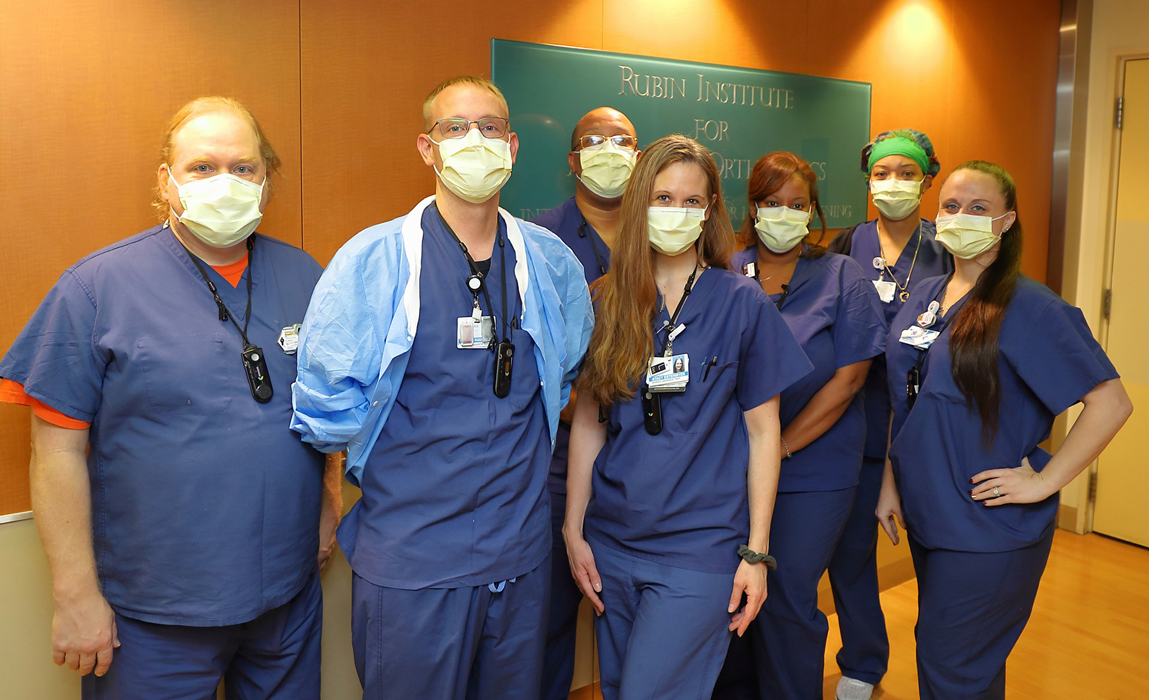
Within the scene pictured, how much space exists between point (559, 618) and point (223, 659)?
99 centimetres

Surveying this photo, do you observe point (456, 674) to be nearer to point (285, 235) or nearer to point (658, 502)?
point (658, 502)

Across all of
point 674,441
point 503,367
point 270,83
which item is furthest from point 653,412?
point 270,83

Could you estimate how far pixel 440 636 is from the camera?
1.74 metres

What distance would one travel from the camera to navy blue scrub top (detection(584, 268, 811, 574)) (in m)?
1.90

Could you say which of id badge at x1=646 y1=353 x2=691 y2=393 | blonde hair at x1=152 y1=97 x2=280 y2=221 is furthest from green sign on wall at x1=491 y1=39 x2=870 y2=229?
id badge at x1=646 y1=353 x2=691 y2=393

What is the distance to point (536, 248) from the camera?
6.36 ft

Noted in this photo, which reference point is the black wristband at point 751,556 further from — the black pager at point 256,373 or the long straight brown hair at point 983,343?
the black pager at point 256,373

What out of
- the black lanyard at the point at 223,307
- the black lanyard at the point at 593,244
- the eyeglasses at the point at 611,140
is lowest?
the black lanyard at the point at 223,307

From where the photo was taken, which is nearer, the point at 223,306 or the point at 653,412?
the point at 223,306

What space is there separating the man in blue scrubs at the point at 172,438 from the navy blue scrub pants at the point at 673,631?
740 mm

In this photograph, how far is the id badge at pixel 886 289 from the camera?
2.96 m

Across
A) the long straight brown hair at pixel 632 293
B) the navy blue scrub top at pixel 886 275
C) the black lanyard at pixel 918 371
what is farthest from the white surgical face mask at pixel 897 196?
the long straight brown hair at pixel 632 293

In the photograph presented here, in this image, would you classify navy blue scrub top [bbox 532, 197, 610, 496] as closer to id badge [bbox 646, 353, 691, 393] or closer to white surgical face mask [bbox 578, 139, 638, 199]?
white surgical face mask [bbox 578, 139, 638, 199]

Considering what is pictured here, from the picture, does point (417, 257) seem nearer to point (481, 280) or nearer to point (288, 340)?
point (481, 280)
